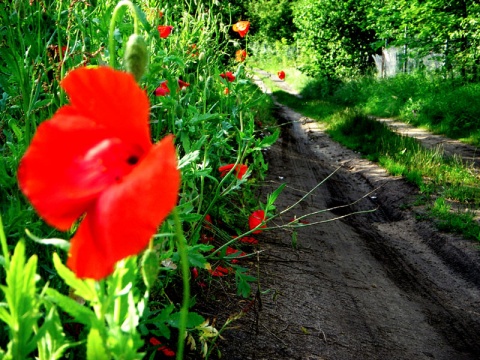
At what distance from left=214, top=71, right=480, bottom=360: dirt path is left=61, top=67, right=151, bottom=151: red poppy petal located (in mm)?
1116

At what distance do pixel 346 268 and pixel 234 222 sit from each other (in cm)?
64

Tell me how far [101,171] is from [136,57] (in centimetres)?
22

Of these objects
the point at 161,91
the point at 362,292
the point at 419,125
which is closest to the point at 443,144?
the point at 419,125

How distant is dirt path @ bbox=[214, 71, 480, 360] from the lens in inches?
71.9

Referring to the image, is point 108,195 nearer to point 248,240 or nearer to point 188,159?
point 188,159

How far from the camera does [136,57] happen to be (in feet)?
2.41

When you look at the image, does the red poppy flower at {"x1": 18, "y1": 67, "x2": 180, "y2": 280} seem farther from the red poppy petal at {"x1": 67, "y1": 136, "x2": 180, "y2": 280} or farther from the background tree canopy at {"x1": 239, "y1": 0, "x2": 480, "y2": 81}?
the background tree canopy at {"x1": 239, "y1": 0, "x2": 480, "y2": 81}

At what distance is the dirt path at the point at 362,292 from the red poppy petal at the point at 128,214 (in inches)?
43.2

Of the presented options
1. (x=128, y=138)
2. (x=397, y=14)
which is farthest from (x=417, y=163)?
(x=397, y=14)

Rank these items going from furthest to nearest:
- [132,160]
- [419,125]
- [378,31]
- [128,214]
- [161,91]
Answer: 1. [378,31]
2. [419,125]
3. [161,91]
4. [132,160]
5. [128,214]

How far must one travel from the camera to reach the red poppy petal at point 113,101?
22.6 inches

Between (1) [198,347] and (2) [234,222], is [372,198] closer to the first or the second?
(2) [234,222]

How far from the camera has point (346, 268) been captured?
2768mm

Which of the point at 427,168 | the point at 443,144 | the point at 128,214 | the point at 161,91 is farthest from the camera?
the point at 443,144
